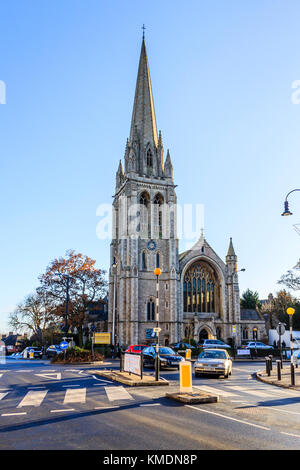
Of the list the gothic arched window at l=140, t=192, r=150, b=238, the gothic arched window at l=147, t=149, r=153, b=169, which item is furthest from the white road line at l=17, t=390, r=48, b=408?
the gothic arched window at l=147, t=149, r=153, b=169

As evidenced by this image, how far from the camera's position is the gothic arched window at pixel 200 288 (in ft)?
180

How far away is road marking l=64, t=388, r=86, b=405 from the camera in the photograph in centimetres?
1160

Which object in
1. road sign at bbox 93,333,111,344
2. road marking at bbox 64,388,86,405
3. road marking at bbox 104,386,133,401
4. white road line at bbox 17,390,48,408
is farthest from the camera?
road sign at bbox 93,333,111,344

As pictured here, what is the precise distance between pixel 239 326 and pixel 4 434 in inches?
1958

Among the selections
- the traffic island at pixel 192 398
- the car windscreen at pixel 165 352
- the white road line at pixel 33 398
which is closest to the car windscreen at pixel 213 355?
the car windscreen at pixel 165 352

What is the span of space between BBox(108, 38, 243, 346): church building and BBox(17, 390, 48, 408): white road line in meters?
35.5

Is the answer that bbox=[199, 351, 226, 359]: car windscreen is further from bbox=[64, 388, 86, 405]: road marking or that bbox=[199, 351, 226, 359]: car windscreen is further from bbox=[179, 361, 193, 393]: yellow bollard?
bbox=[64, 388, 86, 405]: road marking

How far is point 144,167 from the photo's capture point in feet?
186

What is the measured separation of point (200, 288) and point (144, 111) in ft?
88.7

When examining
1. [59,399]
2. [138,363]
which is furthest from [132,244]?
[59,399]

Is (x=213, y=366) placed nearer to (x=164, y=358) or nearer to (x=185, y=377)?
(x=164, y=358)

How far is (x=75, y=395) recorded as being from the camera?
1252 centimetres

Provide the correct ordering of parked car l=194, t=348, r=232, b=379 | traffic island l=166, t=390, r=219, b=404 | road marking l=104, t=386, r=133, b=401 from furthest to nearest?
parked car l=194, t=348, r=232, b=379 < road marking l=104, t=386, r=133, b=401 < traffic island l=166, t=390, r=219, b=404
